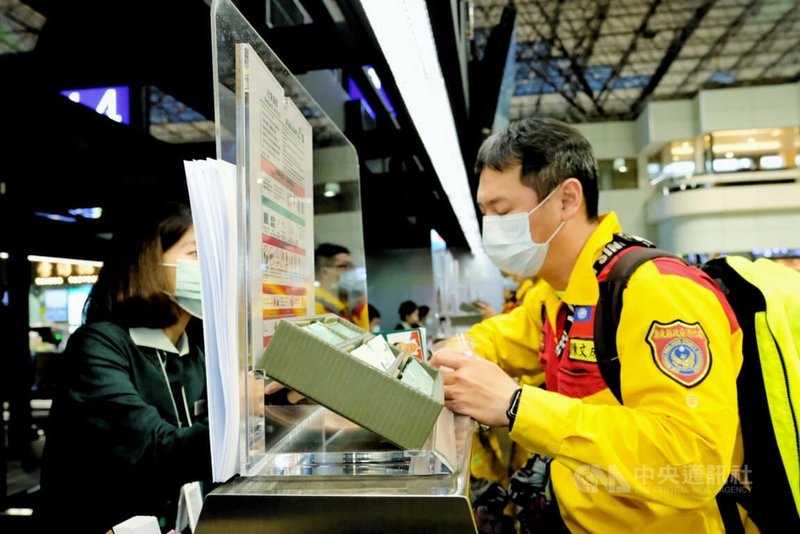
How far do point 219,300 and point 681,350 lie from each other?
844mm

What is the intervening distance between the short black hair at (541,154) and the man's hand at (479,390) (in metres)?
0.66

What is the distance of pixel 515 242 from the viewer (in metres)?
1.62

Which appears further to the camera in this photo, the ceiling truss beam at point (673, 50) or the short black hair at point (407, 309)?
the ceiling truss beam at point (673, 50)

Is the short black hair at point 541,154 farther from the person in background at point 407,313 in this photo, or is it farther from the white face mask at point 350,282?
the person in background at point 407,313

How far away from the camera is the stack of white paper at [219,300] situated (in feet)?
2.32

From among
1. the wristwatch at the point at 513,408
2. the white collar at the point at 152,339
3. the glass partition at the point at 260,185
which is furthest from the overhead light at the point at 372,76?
the wristwatch at the point at 513,408

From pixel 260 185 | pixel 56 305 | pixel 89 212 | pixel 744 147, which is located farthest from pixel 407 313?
pixel 744 147

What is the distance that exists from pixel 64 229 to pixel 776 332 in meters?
3.34

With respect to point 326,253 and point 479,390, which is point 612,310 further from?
point 326,253

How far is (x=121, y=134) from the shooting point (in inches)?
84.3

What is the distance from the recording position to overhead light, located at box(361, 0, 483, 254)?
1517mm

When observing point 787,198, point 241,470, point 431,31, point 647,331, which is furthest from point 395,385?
point 787,198

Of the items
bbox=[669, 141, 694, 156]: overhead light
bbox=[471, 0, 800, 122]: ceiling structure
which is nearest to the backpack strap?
bbox=[471, 0, 800, 122]: ceiling structure

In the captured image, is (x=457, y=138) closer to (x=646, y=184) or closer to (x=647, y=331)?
(x=647, y=331)
